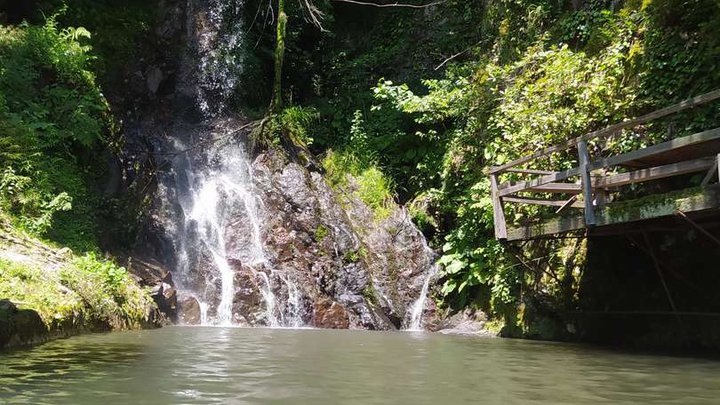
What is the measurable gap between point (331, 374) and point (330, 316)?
735 cm

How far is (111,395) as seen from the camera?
4414 mm

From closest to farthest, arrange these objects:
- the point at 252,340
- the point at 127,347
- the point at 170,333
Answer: the point at 127,347 → the point at 252,340 → the point at 170,333

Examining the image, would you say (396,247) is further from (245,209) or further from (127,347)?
(127,347)

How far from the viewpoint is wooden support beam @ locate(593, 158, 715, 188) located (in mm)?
7133

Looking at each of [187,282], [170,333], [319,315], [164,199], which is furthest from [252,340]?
[164,199]

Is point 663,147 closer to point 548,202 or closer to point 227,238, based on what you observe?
point 548,202

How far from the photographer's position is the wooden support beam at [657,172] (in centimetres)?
713

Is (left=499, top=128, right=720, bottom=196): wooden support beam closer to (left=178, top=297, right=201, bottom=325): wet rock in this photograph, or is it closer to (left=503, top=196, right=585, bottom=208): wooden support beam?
(left=503, top=196, right=585, bottom=208): wooden support beam

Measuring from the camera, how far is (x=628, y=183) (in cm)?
829

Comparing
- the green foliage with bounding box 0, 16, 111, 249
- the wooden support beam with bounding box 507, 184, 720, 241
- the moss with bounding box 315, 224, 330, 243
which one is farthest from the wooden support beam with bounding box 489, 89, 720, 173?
the green foliage with bounding box 0, 16, 111, 249

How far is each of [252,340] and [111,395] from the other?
460 centimetres

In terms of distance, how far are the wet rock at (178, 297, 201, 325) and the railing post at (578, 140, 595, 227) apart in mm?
8041

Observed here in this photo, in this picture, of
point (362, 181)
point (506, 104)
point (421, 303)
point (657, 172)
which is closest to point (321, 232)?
point (362, 181)

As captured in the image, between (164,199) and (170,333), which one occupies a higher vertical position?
(164,199)
